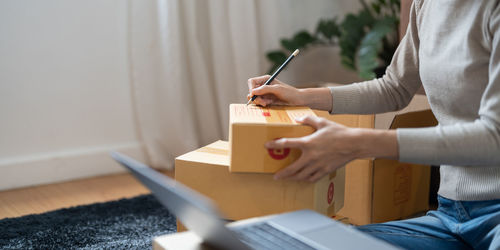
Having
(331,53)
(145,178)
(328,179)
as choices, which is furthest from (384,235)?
(331,53)

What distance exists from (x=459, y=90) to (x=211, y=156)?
1.67ft

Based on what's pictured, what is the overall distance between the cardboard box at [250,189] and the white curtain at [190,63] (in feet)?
3.84

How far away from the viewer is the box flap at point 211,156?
42.1 inches

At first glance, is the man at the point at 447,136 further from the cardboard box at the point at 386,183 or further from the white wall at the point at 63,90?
the white wall at the point at 63,90

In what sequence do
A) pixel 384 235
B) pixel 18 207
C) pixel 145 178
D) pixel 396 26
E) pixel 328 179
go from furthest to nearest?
pixel 396 26
pixel 18 207
pixel 328 179
pixel 384 235
pixel 145 178

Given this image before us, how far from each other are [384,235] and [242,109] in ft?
1.19

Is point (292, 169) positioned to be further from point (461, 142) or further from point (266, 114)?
point (461, 142)

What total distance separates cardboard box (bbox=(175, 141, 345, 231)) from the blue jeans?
114 millimetres

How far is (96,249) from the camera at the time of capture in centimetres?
145

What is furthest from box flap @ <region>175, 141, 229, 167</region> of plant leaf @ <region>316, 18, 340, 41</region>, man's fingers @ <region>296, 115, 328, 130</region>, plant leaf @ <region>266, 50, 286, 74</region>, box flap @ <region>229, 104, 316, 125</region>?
plant leaf @ <region>316, 18, 340, 41</region>

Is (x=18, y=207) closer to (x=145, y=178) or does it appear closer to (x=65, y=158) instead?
(x=65, y=158)

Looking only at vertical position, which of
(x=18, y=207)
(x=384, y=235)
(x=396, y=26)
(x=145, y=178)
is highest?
(x=396, y=26)

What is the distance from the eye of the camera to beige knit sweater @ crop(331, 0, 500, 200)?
0.83 meters

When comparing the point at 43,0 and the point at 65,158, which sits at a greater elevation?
the point at 43,0
